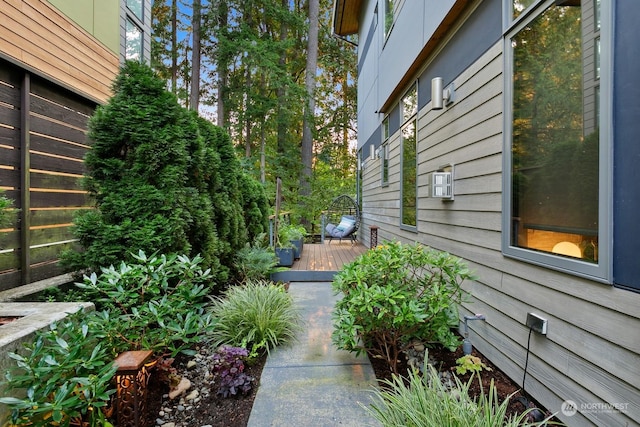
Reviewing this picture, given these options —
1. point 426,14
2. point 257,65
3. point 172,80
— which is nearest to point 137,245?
point 426,14

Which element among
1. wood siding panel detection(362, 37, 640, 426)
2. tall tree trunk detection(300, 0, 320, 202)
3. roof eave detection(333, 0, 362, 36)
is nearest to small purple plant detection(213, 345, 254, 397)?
wood siding panel detection(362, 37, 640, 426)

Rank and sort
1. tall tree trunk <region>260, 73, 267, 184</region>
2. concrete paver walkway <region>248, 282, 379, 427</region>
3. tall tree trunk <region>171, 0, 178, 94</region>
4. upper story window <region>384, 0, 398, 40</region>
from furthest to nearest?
tall tree trunk <region>171, 0, 178, 94</region>
tall tree trunk <region>260, 73, 267, 184</region>
upper story window <region>384, 0, 398, 40</region>
concrete paver walkway <region>248, 282, 379, 427</region>

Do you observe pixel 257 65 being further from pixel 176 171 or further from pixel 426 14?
pixel 176 171

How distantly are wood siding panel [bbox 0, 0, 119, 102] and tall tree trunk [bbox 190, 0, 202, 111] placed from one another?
7.08 m

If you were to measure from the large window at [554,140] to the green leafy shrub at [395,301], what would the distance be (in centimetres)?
54

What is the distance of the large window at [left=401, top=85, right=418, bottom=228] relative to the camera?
14.9ft

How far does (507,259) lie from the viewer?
2.30 m

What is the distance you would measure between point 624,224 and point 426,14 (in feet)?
10.9

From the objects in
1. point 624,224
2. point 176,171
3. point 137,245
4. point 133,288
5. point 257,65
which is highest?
point 257,65

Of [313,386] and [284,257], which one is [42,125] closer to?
[284,257]

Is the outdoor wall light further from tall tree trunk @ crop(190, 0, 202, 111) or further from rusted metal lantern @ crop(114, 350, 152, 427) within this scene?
tall tree trunk @ crop(190, 0, 202, 111)

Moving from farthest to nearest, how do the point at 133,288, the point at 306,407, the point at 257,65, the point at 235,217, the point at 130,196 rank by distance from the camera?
1. the point at 257,65
2. the point at 235,217
3. the point at 130,196
4. the point at 133,288
5. the point at 306,407

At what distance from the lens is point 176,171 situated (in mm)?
2955

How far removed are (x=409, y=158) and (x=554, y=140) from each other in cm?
296
